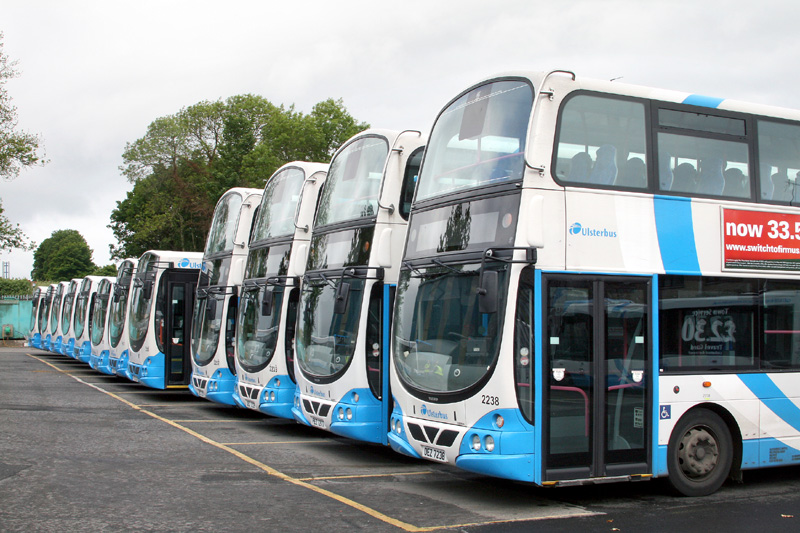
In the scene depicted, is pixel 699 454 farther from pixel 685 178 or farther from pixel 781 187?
pixel 781 187

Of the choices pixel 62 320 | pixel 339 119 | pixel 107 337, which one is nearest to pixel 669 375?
pixel 107 337

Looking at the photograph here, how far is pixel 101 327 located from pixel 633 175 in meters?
22.0

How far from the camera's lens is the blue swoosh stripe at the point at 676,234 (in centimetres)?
906

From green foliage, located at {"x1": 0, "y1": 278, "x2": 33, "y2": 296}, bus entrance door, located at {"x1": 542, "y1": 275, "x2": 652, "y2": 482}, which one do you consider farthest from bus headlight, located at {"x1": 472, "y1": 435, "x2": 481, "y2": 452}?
green foliage, located at {"x1": 0, "y1": 278, "x2": 33, "y2": 296}

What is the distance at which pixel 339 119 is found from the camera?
4941 cm

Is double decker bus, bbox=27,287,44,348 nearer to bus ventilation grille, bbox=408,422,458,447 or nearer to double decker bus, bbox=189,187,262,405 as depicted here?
double decker bus, bbox=189,187,262,405

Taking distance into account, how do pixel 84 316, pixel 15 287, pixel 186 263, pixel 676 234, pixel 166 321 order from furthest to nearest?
pixel 15 287
pixel 84 316
pixel 186 263
pixel 166 321
pixel 676 234

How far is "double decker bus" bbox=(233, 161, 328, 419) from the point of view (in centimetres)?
1406

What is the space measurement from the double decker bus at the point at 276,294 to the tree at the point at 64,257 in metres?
102

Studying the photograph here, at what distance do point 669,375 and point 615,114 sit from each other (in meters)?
2.89

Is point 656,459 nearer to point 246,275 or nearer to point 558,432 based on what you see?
point 558,432

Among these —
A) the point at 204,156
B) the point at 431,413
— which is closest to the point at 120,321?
the point at 431,413

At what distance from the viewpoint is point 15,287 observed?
218 feet

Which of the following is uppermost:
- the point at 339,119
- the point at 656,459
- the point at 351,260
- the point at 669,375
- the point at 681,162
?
the point at 339,119
